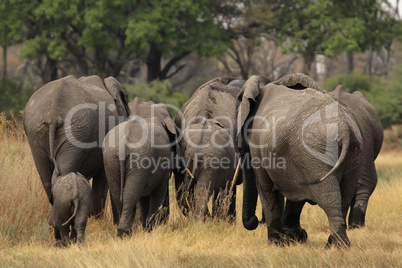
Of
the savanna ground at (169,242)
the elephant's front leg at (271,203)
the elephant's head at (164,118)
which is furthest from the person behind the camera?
the elephant's head at (164,118)

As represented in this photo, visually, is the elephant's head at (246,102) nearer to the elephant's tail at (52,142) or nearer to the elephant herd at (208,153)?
the elephant herd at (208,153)

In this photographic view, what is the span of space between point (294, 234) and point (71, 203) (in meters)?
2.62

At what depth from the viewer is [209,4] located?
106 feet

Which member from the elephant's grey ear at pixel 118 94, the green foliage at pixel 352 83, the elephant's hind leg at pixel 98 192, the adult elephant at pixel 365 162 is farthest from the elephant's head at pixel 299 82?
the green foliage at pixel 352 83

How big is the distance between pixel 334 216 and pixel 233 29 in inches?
1098

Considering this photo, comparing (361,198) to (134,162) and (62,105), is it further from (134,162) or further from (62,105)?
(62,105)

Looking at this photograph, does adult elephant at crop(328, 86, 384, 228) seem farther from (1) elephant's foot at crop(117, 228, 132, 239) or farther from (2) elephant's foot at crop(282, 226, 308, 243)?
(1) elephant's foot at crop(117, 228, 132, 239)

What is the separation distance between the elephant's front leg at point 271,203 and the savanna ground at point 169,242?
19 cm

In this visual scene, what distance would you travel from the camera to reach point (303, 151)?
6.39 meters

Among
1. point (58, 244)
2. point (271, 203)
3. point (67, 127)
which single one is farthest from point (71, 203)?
point (271, 203)

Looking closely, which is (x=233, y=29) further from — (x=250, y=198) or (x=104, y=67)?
(x=250, y=198)

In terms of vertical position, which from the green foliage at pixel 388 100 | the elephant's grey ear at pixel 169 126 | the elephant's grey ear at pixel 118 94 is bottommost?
the green foliage at pixel 388 100

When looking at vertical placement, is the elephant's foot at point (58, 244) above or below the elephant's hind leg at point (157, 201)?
below

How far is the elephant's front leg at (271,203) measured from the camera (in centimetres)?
728
